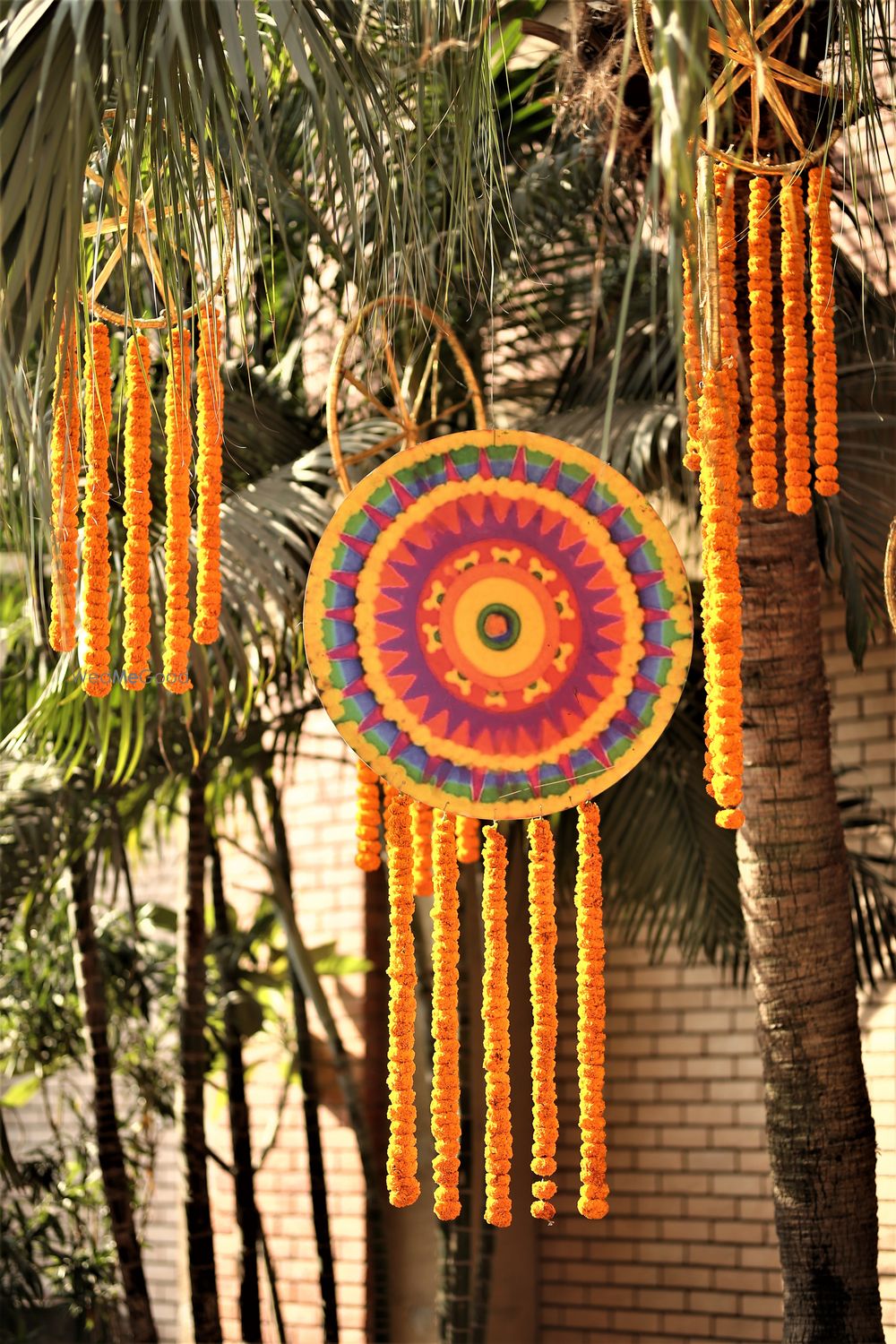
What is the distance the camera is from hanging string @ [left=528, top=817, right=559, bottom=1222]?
2625mm

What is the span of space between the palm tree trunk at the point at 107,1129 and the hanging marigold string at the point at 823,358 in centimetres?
269

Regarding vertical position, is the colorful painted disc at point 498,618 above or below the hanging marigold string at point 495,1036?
above

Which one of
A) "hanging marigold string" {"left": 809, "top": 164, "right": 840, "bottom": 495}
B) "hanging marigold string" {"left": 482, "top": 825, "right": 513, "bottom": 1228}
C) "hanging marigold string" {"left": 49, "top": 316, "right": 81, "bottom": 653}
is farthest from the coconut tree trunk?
"hanging marigold string" {"left": 49, "top": 316, "right": 81, "bottom": 653}

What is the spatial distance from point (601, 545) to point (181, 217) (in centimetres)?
90

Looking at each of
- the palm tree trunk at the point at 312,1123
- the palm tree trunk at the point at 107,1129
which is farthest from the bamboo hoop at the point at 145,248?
the palm tree trunk at the point at 312,1123

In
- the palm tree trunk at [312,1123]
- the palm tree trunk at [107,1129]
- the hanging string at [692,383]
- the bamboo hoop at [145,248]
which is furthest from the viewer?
the palm tree trunk at [312,1123]

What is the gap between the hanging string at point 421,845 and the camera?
2.95m

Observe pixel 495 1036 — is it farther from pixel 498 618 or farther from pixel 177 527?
pixel 177 527

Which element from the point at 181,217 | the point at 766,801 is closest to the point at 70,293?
the point at 181,217

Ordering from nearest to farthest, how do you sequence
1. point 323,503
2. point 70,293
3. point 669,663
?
point 70,293, point 669,663, point 323,503

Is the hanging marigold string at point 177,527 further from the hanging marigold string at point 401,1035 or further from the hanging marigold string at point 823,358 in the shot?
the hanging marigold string at point 823,358

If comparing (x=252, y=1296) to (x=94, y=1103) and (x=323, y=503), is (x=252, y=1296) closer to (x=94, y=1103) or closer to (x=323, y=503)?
(x=94, y=1103)

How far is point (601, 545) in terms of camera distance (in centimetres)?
282

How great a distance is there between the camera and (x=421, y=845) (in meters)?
2.98
